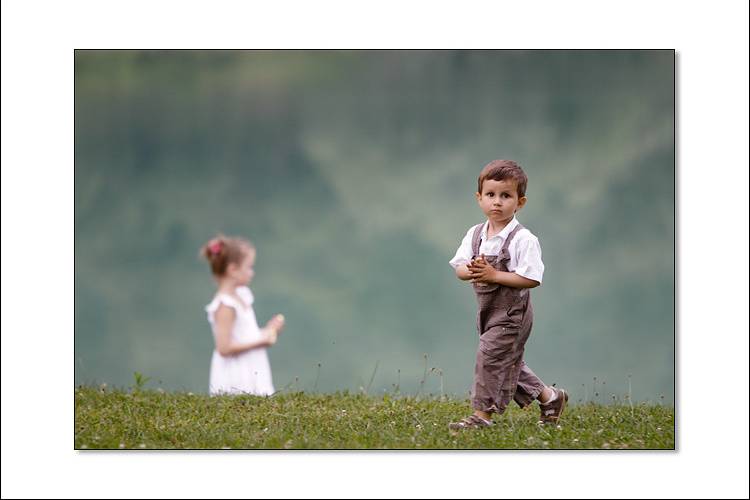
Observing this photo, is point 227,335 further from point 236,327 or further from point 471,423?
point 471,423

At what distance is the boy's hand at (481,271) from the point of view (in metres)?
7.23

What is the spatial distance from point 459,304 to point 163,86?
7.32 feet

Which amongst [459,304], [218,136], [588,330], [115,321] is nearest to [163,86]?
[218,136]

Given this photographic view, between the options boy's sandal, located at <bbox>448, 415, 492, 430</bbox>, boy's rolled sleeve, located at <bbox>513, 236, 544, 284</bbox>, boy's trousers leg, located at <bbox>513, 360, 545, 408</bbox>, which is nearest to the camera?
boy's rolled sleeve, located at <bbox>513, 236, 544, 284</bbox>

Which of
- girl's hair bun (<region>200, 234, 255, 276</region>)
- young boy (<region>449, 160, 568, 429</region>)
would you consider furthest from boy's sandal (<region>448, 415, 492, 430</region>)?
girl's hair bun (<region>200, 234, 255, 276</region>)

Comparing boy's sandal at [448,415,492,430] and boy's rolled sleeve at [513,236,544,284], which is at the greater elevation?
boy's rolled sleeve at [513,236,544,284]

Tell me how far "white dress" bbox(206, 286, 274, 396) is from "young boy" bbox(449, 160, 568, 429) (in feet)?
4.65

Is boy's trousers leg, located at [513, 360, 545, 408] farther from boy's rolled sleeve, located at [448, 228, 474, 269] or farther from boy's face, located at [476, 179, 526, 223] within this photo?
boy's face, located at [476, 179, 526, 223]

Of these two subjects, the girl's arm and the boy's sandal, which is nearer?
the boy's sandal

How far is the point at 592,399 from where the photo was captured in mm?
8125

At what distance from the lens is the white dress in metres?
8.16

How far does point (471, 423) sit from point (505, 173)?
1.37m

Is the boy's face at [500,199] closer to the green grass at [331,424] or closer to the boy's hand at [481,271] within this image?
the boy's hand at [481,271]

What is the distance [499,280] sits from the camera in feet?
23.7
